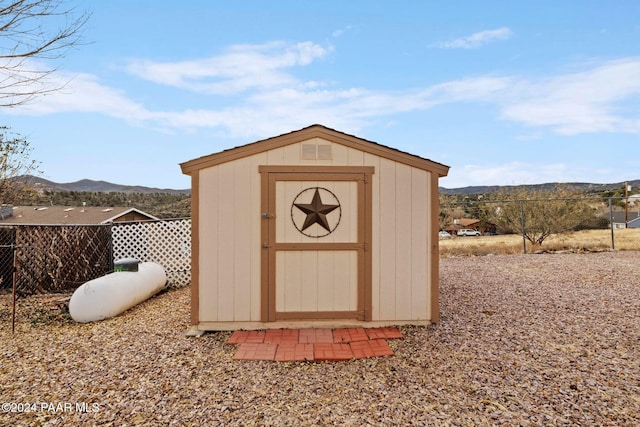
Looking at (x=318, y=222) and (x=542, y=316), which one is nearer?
(x=318, y=222)

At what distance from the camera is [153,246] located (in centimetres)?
674

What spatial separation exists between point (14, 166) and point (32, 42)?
4.22 meters

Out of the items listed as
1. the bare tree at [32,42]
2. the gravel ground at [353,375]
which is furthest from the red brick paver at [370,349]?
the bare tree at [32,42]

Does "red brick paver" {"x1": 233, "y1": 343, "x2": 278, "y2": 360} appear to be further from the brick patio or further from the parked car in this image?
the parked car

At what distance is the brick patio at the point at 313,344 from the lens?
10.6 ft

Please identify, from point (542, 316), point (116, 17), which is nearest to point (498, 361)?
point (542, 316)

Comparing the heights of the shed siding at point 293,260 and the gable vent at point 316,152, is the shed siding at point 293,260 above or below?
below

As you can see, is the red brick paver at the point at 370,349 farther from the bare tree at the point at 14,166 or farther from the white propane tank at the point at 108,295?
the bare tree at the point at 14,166

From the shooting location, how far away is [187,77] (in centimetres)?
816

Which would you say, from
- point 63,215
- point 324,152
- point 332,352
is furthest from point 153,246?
point 63,215

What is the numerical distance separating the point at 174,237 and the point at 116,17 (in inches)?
160

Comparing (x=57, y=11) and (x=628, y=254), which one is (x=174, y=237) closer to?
(x=57, y=11)

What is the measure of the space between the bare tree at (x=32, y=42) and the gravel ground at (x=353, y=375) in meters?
3.24

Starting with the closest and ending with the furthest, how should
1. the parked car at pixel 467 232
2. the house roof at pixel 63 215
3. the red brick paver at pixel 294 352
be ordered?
the red brick paver at pixel 294 352, the house roof at pixel 63 215, the parked car at pixel 467 232
